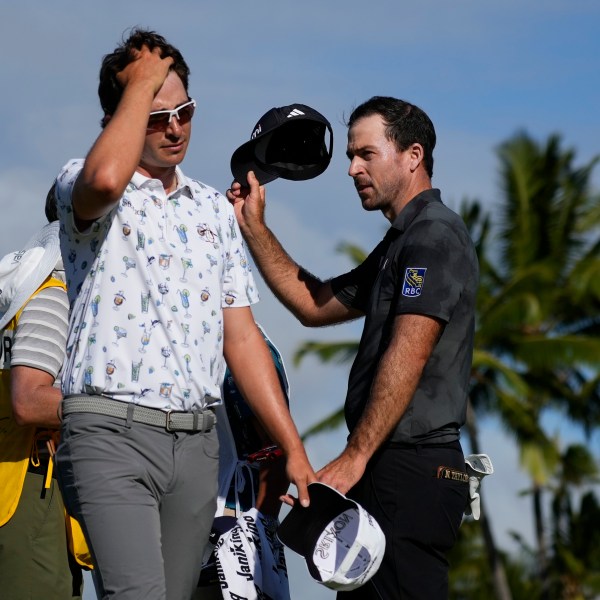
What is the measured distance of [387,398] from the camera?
186 inches

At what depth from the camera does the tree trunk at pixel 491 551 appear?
99.8 feet

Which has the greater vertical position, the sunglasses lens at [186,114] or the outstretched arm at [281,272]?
the sunglasses lens at [186,114]

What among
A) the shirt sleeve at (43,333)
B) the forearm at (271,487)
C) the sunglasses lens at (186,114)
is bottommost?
the forearm at (271,487)

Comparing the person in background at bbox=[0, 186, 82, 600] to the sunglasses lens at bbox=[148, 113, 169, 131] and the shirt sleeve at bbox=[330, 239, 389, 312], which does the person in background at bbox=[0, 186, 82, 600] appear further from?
the shirt sleeve at bbox=[330, 239, 389, 312]

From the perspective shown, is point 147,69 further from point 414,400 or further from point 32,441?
point 32,441

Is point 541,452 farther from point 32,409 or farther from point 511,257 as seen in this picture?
point 32,409

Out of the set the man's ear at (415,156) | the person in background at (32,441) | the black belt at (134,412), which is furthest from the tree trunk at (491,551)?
the black belt at (134,412)

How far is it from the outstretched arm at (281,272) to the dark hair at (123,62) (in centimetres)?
139

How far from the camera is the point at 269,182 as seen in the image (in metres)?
5.76

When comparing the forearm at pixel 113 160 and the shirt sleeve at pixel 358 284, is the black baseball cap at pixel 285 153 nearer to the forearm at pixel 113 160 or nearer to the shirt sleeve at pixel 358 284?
the shirt sleeve at pixel 358 284

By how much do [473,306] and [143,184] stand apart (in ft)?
5.00

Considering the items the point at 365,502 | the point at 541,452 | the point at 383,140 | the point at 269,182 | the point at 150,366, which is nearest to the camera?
the point at 150,366

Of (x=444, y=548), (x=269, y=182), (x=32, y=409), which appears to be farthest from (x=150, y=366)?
(x=269, y=182)

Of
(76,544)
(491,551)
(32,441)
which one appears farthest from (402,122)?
(491,551)
